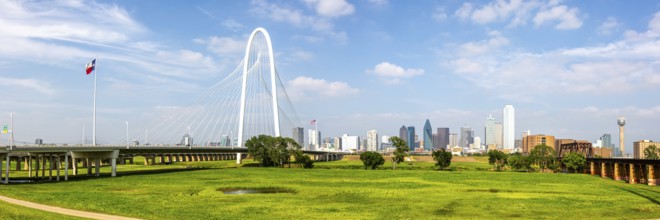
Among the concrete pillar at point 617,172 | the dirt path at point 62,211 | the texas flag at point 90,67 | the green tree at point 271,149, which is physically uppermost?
the texas flag at point 90,67

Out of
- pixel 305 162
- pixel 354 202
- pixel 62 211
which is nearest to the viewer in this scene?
pixel 62 211

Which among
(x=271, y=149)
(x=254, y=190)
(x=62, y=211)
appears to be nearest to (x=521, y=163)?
(x=271, y=149)

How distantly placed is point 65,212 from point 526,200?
4947 cm

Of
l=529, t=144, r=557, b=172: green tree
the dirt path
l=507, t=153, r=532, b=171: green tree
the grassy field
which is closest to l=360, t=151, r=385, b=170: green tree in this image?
l=507, t=153, r=532, b=171: green tree

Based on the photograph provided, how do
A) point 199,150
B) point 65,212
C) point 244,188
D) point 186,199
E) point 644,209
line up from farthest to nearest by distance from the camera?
point 199,150, point 244,188, point 186,199, point 644,209, point 65,212

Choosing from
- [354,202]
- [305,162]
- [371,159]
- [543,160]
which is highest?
[371,159]

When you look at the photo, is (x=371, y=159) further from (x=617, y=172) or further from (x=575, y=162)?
(x=617, y=172)

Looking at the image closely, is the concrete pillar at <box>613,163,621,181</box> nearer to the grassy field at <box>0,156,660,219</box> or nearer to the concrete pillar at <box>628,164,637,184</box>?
the concrete pillar at <box>628,164,637,184</box>

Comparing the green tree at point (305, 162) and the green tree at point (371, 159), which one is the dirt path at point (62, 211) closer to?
the green tree at point (305, 162)

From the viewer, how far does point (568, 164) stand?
158125mm

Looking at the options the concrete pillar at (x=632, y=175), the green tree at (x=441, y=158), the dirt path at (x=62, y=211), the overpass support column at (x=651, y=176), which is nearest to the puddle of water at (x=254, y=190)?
the dirt path at (x=62, y=211)

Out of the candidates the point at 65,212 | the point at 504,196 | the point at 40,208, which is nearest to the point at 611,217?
the point at 504,196

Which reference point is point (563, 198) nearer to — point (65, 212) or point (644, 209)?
point (644, 209)

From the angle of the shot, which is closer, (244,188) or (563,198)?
(563,198)
